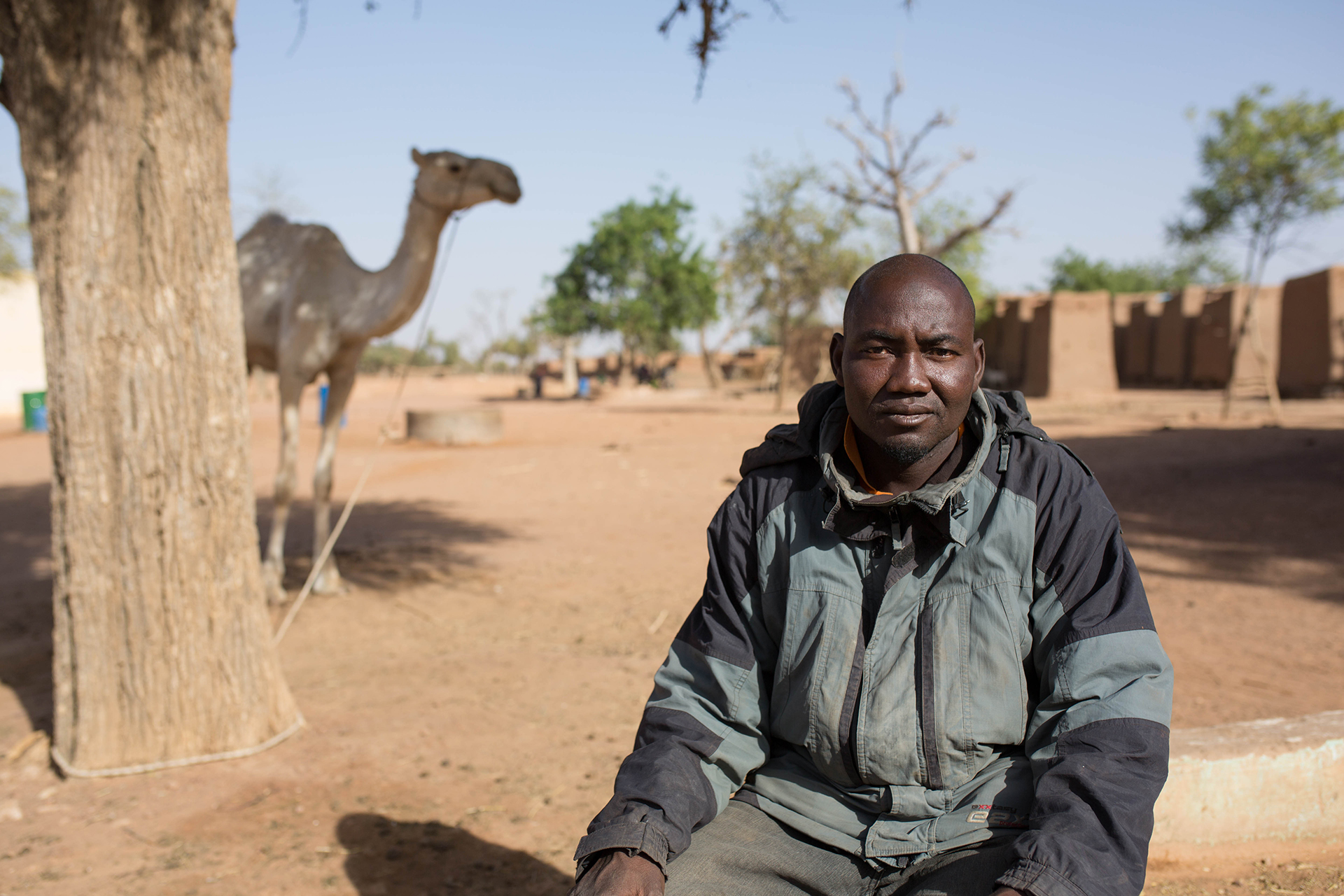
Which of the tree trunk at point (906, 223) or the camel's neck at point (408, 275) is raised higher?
the tree trunk at point (906, 223)

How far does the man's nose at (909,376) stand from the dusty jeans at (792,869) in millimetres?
766

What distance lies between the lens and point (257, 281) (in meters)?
6.40

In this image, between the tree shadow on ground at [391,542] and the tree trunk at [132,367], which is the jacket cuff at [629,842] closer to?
the tree trunk at [132,367]

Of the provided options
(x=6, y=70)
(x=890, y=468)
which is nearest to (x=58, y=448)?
(x=6, y=70)

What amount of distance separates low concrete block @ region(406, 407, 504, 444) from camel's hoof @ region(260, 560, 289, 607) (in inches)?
385

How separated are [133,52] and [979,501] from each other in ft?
10.7

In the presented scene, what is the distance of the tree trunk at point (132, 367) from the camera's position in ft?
10.9

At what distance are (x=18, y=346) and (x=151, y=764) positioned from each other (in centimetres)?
3340

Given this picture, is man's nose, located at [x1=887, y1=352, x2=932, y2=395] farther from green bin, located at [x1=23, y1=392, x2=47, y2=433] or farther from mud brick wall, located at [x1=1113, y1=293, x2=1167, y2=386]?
mud brick wall, located at [x1=1113, y1=293, x2=1167, y2=386]

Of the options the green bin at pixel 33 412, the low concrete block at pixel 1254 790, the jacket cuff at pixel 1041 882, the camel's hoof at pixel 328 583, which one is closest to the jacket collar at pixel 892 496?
the jacket cuff at pixel 1041 882

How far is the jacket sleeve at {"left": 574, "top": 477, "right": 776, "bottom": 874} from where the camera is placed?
64.5 inches

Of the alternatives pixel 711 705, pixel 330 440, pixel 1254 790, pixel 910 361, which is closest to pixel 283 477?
pixel 330 440

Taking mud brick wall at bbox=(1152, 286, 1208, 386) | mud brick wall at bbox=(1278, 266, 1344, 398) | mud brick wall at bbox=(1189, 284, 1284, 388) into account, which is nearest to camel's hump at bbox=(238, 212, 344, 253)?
mud brick wall at bbox=(1278, 266, 1344, 398)

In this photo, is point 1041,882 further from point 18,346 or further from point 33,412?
point 18,346
